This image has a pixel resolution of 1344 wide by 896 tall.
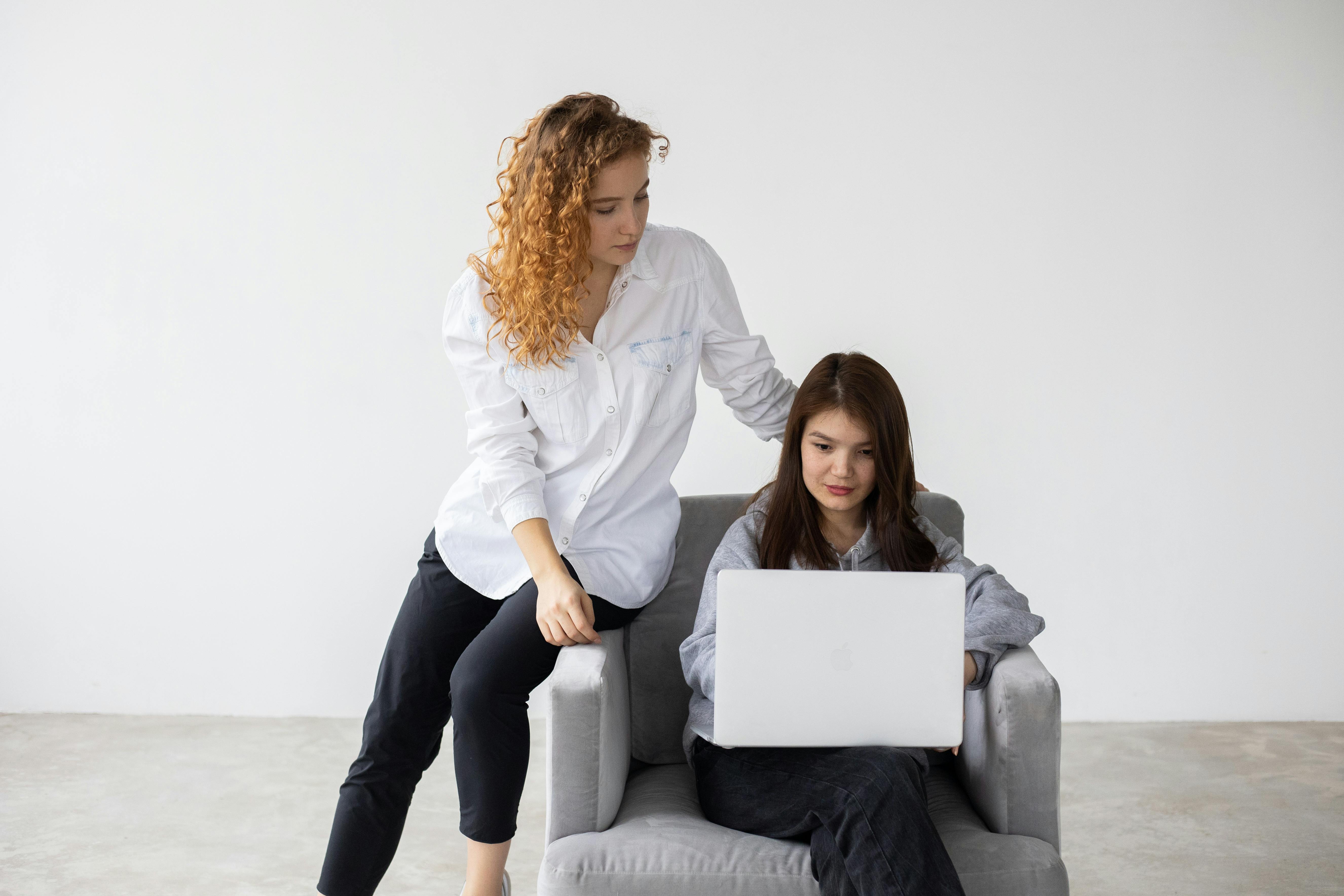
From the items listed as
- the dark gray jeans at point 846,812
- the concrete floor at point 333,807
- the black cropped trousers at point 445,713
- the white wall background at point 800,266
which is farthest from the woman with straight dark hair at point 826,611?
the white wall background at point 800,266

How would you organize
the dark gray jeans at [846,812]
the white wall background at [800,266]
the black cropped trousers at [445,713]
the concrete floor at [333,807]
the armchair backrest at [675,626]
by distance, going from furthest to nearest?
the white wall background at [800,266], the concrete floor at [333,807], the armchair backrest at [675,626], the black cropped trousers at [445,713], the dark gray jeans at [846,812]

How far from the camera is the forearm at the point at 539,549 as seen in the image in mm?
1558

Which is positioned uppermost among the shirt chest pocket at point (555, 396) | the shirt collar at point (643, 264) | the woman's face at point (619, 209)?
the woman's face at point (619, 209)

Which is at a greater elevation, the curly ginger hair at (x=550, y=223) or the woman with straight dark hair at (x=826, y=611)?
the curly ginger hair at (x=550, y=223)

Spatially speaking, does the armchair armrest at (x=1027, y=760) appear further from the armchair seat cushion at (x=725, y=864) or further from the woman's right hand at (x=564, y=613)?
the woman's right hand at (x=564, y=613)

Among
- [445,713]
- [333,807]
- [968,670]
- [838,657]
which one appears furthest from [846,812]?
[333,807]

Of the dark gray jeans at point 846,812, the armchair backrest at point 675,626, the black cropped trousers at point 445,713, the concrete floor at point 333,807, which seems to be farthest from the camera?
the concrete floor at point 333,807

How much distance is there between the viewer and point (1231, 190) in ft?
9.47

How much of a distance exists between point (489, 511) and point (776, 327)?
1.44 meters

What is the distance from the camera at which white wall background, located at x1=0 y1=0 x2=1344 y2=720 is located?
2.87m

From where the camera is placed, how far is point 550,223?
5.05 ft

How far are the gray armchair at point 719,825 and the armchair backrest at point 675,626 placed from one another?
0.07 metres

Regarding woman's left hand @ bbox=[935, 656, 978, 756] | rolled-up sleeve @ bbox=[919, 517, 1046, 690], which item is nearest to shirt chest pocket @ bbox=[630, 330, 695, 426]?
rolled-up sleeve @ bbox=[919, 517, 1046, 690]

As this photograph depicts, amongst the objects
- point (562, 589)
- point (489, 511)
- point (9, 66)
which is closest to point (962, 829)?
point (562, 589)
